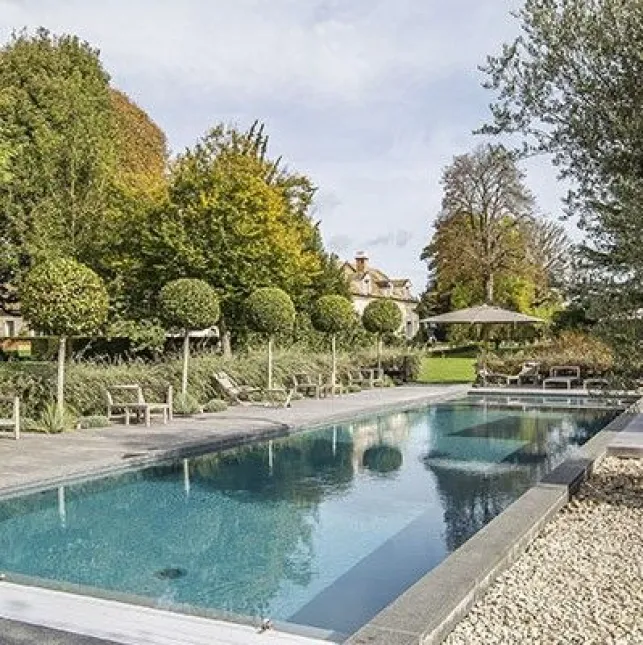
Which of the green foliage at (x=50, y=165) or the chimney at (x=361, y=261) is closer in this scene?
the green foliage at (x=50, y=165)

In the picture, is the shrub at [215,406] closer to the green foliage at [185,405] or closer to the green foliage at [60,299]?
the green foliage at [185,405]

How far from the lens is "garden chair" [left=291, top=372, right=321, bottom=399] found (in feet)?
65.0

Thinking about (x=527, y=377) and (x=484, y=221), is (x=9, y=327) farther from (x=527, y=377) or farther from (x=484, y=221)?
(x=527, y=377)

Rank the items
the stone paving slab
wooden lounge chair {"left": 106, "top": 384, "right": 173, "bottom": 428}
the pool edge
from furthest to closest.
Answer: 1. wooden lounge chair {"left": 106, "top": 384, "right": 173, "bottom": 428}
2. the stone paving slab
3. the pool edge

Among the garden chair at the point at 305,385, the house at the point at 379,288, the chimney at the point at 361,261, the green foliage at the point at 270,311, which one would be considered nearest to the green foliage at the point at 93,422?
the green foliage at the point at 270,311

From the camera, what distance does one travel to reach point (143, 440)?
11859 millimetres

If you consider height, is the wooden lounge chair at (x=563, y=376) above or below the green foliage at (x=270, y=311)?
below

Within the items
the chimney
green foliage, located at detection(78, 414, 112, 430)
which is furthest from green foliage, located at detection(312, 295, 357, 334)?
the chimney

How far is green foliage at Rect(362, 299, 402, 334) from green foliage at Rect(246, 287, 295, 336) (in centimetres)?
523

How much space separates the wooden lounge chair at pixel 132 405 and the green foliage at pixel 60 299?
5.41 feet

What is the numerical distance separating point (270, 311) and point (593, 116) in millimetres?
12193

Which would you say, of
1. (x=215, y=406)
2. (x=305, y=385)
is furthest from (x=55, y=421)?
(x=305, y=385)

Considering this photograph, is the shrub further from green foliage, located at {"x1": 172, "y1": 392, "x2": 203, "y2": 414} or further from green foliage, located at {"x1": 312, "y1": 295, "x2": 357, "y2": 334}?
green foliage, located at {"x1": 312, "y1": 295, "x2": 357, "y2": 334}

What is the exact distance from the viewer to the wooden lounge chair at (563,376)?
2294 centimetres
